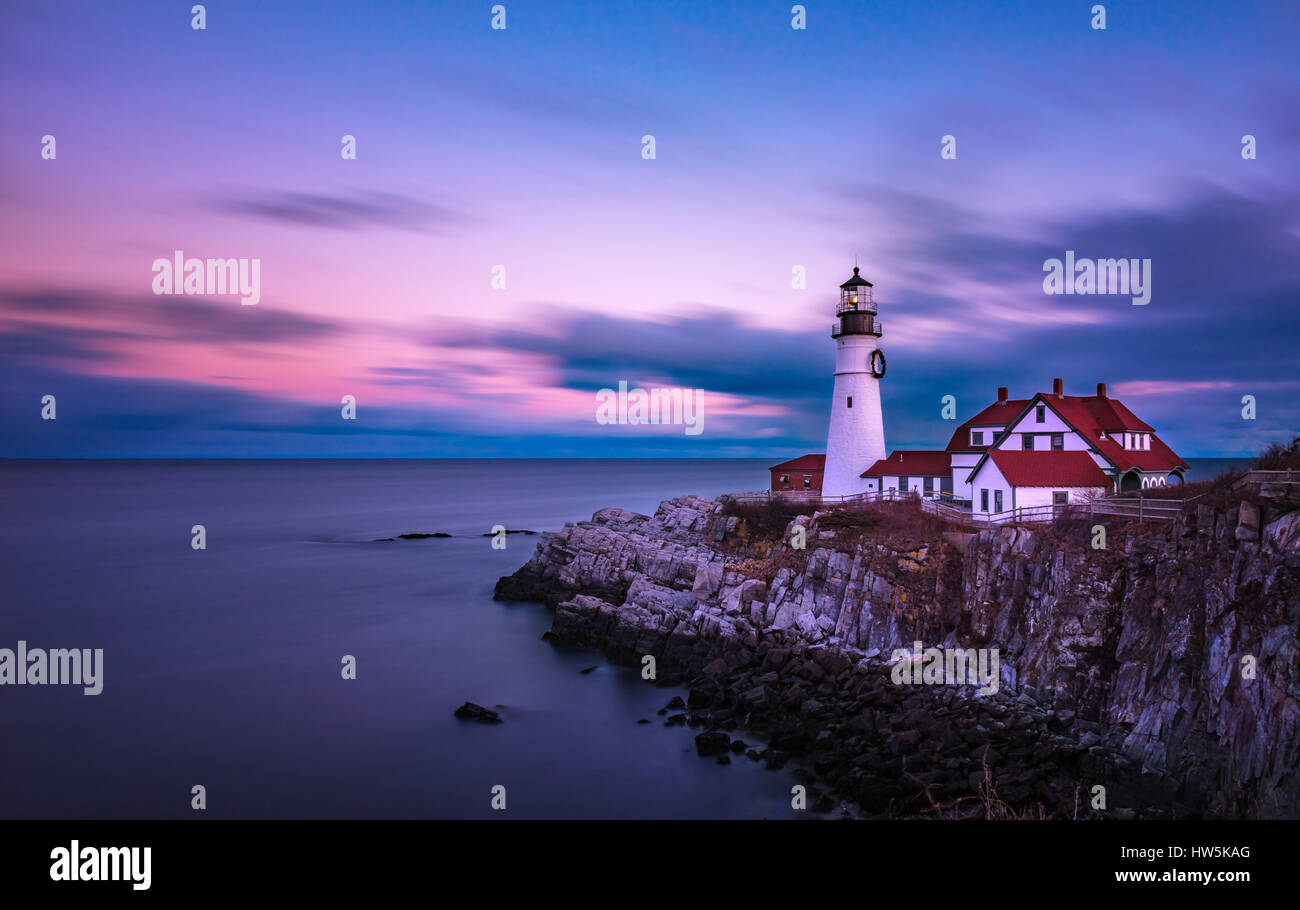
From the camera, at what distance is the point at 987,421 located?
3391 cm

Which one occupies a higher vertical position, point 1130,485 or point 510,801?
point 1130,485

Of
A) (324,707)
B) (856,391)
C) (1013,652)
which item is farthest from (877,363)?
(324,707)

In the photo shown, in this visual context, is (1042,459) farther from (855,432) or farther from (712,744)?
(712,744)

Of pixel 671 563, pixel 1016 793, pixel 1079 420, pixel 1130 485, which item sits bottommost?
pixel 1016 793

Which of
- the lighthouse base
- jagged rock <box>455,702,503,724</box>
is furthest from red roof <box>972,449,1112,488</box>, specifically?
jagged rock <box>455,702,503,724</box>

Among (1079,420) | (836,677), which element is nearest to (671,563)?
(836,677)

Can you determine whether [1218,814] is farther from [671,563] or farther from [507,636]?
[507,636]

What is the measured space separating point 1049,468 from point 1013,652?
34.1ft

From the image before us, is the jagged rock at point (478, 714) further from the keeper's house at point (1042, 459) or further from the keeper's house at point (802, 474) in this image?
the keeper's house at point (802, 474)

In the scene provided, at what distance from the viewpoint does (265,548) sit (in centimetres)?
5559

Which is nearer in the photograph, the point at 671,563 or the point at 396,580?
the point at 671,563

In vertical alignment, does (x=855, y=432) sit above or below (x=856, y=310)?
below

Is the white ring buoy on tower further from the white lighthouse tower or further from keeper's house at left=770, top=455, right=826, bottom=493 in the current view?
keeper's house at left=770, top=455, right=826, bottom=493
